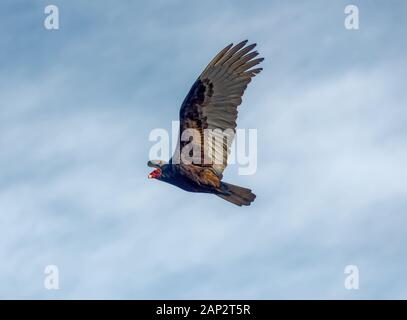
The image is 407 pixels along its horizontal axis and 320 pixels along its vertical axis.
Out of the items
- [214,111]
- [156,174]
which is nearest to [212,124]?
[214,111]

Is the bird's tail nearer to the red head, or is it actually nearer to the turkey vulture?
the turkey vulture

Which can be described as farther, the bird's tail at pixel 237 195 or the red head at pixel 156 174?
the red head at pixel 156 174

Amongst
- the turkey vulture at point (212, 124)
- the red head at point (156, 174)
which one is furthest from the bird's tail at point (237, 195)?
the red head at point (156, 174)

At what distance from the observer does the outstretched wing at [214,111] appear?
26.1 metres

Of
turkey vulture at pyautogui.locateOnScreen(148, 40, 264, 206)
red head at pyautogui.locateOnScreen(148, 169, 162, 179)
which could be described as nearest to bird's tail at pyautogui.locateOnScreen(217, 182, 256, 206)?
turkey vulture at pyautogui.locateOnScreen(148, 40, 264, 206)

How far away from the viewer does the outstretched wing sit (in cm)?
2611

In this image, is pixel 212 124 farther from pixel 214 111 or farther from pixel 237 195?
pixel 237 195

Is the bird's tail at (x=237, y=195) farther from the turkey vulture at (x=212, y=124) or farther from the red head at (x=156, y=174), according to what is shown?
the red head at (x=156, y=174)

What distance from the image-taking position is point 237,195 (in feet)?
85.0

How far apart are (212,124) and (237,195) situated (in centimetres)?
195
